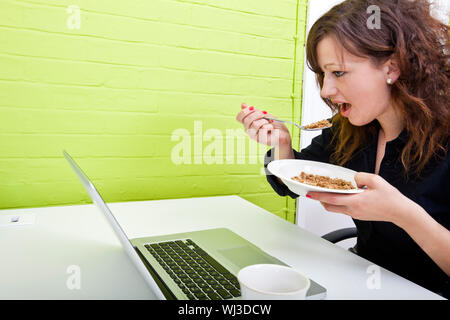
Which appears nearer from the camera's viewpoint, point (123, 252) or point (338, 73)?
point (123, 252)

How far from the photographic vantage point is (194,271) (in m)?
0.78

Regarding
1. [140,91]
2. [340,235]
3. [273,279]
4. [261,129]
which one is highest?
[140,91]

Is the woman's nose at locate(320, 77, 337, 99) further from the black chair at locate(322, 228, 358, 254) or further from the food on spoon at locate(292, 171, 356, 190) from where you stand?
the black chair at locate(322, 228, 358, 254)

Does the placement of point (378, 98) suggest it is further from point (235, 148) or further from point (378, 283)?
point (235, 148)

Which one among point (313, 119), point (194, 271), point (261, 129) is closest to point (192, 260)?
point (194, 271)

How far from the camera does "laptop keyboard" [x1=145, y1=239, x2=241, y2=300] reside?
0.70 meters

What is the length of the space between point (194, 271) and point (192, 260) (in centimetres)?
6

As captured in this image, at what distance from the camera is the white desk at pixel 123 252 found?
0.74m

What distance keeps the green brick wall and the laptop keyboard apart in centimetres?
57

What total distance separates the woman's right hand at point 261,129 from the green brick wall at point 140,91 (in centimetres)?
26

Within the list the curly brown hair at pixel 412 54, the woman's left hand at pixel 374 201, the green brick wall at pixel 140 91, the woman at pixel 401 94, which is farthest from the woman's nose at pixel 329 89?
the green brick wall at pixel 140 91

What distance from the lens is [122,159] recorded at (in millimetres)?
1399

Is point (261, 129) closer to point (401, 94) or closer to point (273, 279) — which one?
point (401, 94)

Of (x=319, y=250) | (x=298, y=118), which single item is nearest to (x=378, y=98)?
(x=319, y=250)
